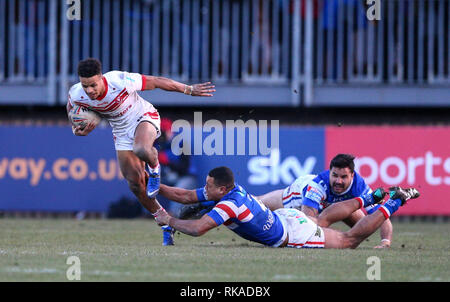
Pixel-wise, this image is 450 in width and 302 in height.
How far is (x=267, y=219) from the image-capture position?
9797 mm

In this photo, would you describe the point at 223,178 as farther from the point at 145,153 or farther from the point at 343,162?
the point at 343,162

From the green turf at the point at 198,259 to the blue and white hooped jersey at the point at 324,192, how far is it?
0.61 meters

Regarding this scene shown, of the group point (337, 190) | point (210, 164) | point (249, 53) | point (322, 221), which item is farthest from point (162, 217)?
point (249, 53)

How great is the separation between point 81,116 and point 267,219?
2.34 meters

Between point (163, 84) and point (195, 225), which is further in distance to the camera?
point (163, 84)

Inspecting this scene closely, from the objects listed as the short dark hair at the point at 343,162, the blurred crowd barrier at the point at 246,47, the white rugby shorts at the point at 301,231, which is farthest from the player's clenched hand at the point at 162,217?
the blurred crowd barrier at the point at 246,47

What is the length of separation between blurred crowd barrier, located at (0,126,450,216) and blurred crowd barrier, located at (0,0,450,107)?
8.01 feet

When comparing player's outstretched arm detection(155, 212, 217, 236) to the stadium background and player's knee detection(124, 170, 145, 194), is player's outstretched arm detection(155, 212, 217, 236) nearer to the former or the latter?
player's knee detection(124, 170, 145, 194)

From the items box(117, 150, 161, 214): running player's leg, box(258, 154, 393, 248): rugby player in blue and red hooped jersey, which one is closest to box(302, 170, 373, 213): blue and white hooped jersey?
box(258, 154, 393, 248): rugby player in blue and red hooped jersey

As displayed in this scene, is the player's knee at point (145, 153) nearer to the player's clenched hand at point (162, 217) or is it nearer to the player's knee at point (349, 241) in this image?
the player's clenched hand at point (162, 217)

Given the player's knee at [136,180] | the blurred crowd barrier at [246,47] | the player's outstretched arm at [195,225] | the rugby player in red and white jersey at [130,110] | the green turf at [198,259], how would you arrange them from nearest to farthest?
the green turf at [198,259] → the player's outstretched arm at [195,225] → the rugby player in red and white jersey at [130,110] → the player's knee at [136,180] → the blurred crowd barrier at [246,47]

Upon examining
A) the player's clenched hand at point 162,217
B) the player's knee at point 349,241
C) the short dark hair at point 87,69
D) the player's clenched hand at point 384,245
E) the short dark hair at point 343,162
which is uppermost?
the short dark hair at point 87,69

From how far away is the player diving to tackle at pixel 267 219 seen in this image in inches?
378

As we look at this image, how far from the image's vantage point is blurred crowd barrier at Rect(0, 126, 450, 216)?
53.1 ft
